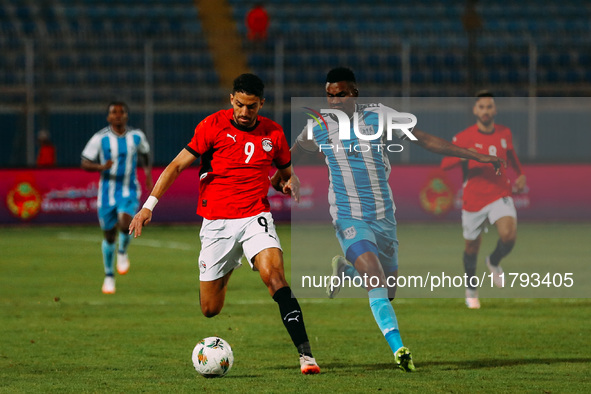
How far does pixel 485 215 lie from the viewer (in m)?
11.2

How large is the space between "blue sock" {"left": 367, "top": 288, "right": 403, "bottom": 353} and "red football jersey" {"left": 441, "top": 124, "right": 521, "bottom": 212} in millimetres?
3945

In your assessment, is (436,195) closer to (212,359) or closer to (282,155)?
(282,155)

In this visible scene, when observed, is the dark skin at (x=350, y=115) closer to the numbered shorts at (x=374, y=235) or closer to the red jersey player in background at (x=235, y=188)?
the numbered shorts at (x=374, y=235)

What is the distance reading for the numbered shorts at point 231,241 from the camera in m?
7.28

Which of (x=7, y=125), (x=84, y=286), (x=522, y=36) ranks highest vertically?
(x=522, y=36)

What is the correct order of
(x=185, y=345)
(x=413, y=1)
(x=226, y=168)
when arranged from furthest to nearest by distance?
1. (x=413, y=1)
2. (x=185, y=345)
3. (x=226, y=168)

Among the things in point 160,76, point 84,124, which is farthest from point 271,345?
point 160,76

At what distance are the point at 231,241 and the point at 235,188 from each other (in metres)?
0.37

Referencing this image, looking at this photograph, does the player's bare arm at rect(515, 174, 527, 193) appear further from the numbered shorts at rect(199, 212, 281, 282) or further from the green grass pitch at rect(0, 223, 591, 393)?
the numbered shorts at rect(199, 212, 281, 282)

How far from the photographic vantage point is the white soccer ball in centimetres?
686

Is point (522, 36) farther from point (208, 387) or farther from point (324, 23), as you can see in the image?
point (208, 387)

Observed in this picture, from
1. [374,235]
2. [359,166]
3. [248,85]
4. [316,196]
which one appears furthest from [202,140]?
[316,196]

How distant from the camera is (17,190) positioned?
71.4ft

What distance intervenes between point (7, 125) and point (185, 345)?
52.3 feet
